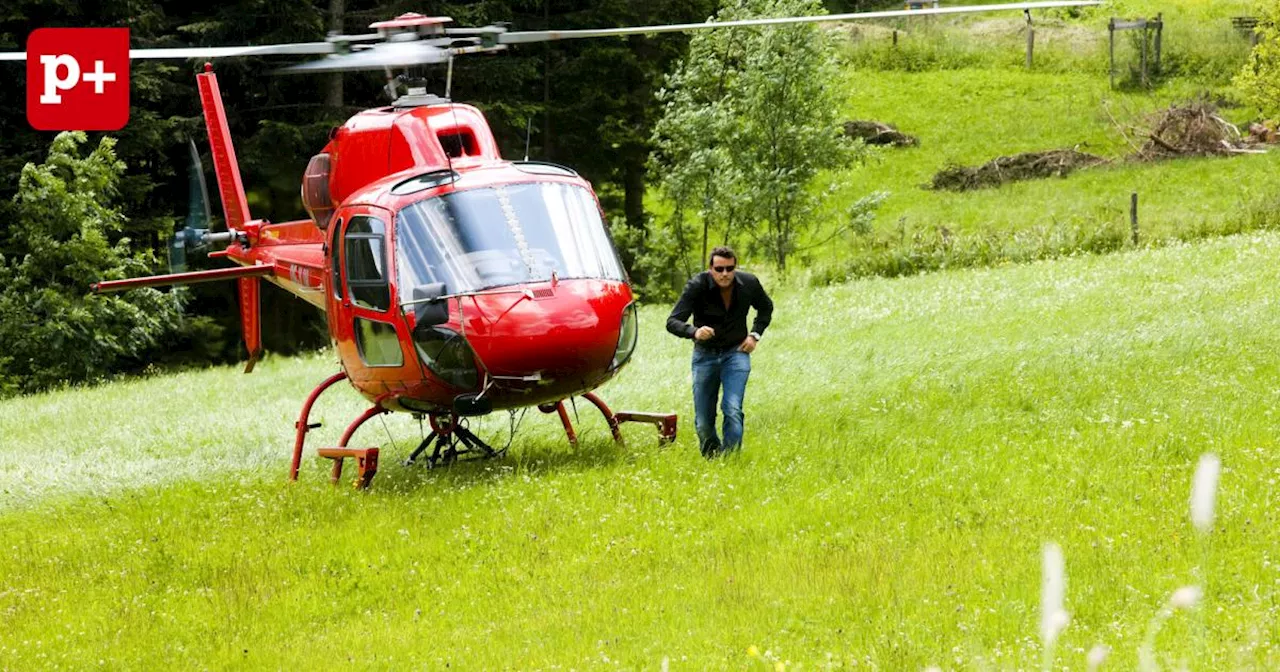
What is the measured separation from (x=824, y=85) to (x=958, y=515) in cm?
2576

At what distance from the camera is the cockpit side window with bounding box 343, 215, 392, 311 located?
513 inches

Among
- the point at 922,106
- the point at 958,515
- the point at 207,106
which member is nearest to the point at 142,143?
the point at 207,106

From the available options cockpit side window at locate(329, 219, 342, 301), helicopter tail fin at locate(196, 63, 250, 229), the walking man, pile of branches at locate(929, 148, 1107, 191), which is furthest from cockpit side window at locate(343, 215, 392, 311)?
pile of branches at locate(929, 148, 1107, 191)

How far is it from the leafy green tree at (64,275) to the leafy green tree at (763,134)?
44.2 ft

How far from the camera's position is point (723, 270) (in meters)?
12.5

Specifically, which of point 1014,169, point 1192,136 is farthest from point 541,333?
point 1192,136

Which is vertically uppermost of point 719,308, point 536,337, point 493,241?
point 493,241

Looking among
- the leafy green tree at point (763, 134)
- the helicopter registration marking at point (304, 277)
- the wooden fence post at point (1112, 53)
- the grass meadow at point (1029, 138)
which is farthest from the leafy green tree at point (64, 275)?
the wooden fence post at point (1112, 53)

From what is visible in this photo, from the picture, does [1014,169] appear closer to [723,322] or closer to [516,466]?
[516,466]

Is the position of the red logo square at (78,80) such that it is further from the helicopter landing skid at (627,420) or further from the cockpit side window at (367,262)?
the helicopter landing skid at (627,420)

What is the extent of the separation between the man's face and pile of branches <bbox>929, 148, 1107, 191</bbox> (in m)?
35.9

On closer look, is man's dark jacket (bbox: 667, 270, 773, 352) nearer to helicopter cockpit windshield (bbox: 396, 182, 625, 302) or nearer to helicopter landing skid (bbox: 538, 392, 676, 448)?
helicopter cockpit windshield (bbox: 396, 182, 625, 302)

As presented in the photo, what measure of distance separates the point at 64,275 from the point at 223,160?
17281 millimetres

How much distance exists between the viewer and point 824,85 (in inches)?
1385
